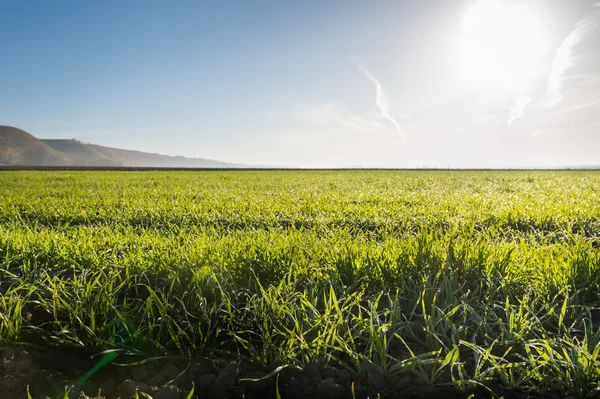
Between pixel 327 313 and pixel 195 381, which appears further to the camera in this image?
pixel 327 313

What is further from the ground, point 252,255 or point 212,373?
point 252,255

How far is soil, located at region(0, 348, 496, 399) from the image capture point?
1.71 meters

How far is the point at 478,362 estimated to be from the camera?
1.75 meters

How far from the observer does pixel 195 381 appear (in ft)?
6.01

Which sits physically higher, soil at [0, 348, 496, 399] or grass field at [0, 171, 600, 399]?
grass field at [0, 171, 600, 399]

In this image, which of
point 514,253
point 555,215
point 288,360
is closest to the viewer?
point 288,360

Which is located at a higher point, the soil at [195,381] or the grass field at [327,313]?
the grass field at [327,313]

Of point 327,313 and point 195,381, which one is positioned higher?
point 327,313

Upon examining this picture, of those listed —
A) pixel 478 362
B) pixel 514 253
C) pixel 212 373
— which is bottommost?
pixel 212 373

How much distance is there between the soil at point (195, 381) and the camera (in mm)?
1715

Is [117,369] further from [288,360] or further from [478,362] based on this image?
[478,362]

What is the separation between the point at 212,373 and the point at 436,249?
211 cm

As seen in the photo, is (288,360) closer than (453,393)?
No

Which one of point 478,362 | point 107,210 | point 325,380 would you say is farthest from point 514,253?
point 107,210
